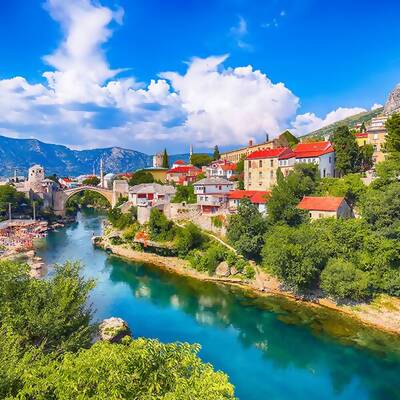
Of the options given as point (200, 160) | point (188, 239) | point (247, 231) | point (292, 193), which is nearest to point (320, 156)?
point (292, 193)

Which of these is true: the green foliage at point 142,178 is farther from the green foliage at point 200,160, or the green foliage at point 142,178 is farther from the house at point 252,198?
the house at point 252,198

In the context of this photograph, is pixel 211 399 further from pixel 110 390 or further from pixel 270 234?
pixel 270 234

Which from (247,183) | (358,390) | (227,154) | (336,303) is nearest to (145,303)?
(336,303)

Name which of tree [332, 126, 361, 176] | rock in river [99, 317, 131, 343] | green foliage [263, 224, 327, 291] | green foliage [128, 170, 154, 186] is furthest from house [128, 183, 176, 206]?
rock in river [99, 317, 131, 343]

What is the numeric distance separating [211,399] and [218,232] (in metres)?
30.0

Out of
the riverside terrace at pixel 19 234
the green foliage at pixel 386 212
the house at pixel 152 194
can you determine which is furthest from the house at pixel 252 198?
the riverside terrace at pixel 19 234

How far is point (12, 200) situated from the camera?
58719 mm

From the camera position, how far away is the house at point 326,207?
2901 cm

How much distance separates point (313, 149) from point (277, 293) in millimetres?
17592

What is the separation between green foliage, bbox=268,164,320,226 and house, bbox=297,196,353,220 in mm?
822

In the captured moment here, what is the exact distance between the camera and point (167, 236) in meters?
37.8

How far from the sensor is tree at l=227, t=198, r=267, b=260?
1193 inches

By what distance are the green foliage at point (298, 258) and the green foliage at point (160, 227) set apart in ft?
46.8

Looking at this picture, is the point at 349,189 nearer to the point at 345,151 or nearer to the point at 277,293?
the point at 345,151
